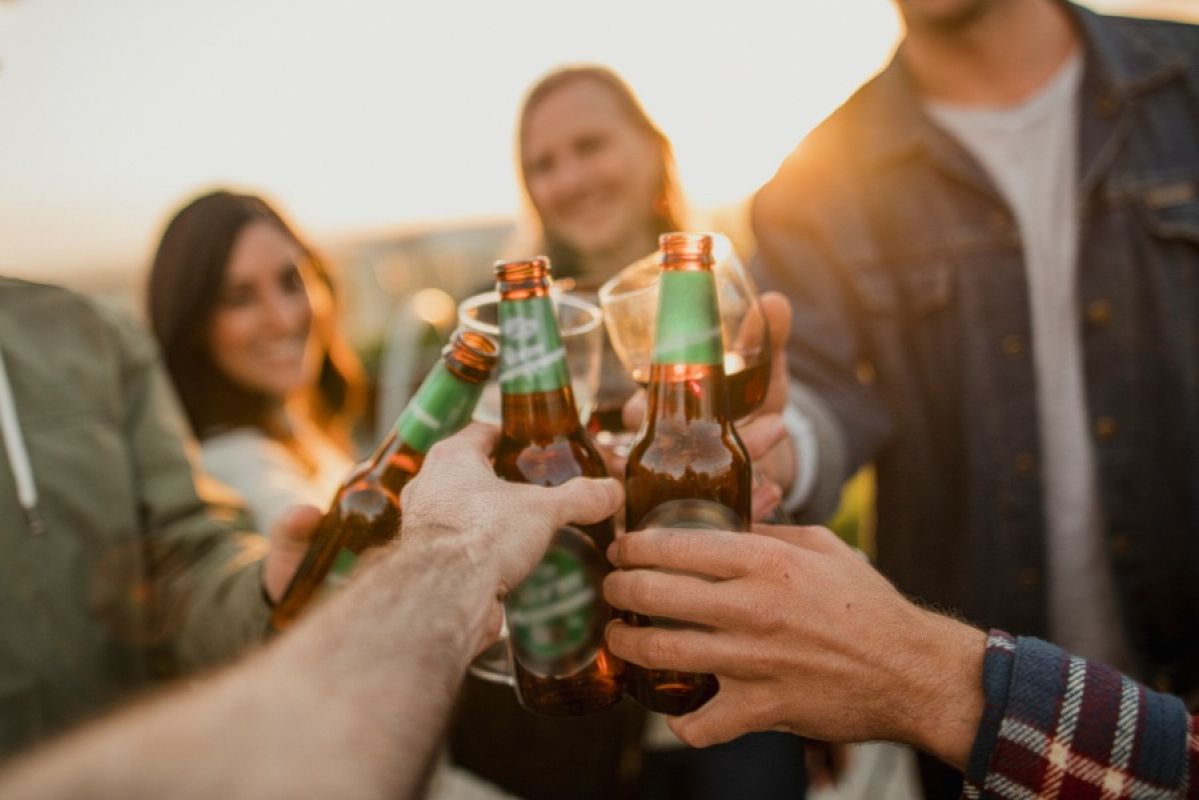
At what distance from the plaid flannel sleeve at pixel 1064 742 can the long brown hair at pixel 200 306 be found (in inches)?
115

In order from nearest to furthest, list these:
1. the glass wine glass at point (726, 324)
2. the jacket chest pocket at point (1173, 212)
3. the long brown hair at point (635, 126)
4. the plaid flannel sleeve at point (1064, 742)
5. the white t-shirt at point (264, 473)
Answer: the plaid flannel sleeve at point (1064, 742) < the glass wine glass at point (726, 324) < the jacket chest pocket at point (1173, 212) < the white t-shirt at point (264, 473) < the long brown hair at point (635, 126)

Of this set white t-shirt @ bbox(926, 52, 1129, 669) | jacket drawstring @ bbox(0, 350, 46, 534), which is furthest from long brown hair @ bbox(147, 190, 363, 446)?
white t-shirt @ bbox(926, 52, 1129, 669)

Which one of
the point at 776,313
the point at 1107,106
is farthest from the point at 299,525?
the point at 1107,106

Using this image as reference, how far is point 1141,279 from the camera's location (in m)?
2.09

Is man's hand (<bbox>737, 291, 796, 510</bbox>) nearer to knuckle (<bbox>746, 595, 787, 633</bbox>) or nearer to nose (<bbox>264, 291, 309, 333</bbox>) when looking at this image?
knuckle (<bbox>746, 595, 787, 633</bbox>)

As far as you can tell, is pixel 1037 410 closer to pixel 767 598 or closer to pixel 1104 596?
pixel 1104 596

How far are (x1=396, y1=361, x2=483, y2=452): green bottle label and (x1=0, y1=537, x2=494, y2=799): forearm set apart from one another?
397 millimetres

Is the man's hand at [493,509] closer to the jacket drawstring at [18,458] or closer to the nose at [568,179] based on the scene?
the jacket drawstring at [18,458]

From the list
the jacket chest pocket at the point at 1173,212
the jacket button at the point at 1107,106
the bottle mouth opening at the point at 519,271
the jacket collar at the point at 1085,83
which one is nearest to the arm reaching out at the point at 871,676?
the bottle mouth opening at the point at 519,271

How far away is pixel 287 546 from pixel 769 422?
1040 mm

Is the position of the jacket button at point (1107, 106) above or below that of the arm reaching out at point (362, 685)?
above

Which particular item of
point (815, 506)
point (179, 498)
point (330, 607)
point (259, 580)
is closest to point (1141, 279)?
point (815, 506)

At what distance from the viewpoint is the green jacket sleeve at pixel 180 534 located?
1.68 meters

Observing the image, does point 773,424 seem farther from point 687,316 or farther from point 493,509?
point 493,509
